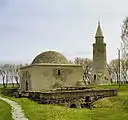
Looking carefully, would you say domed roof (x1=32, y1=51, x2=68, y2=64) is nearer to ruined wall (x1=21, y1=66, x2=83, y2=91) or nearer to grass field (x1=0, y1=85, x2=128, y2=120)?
ruined wall (x1=21, y1=66, x2=83, y2=91)

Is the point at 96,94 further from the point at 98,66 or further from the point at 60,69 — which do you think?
the point at 98,66

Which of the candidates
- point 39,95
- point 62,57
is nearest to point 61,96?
point 39,95

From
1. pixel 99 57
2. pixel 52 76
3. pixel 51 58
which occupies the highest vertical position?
pixel 99 57

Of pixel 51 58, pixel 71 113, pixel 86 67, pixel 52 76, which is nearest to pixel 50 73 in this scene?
pixel 52 76

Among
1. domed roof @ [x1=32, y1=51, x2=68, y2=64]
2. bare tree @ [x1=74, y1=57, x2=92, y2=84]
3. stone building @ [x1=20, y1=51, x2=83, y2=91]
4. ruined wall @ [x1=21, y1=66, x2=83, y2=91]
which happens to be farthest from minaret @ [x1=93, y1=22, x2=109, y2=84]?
domed roof @ [x1=32, y1=51, x2=68, y2=64]

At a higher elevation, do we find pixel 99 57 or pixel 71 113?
pixel 99 57

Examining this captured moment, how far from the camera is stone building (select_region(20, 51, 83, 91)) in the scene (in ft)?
143

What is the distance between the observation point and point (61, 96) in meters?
31.9

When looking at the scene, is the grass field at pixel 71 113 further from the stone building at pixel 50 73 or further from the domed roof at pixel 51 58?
the domed roof at pixel 51 58

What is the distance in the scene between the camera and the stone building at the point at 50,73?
4359 centimetres

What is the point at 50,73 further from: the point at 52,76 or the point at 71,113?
the point at 71,113

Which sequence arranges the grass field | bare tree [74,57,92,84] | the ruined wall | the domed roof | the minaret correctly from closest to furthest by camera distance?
the grass field, the ruined wall, the domed roof, the minaret, bare tree [74,57,92,84]

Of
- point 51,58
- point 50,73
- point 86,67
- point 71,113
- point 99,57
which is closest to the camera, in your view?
point 71,113

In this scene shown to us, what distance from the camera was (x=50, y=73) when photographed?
44.3 metres
